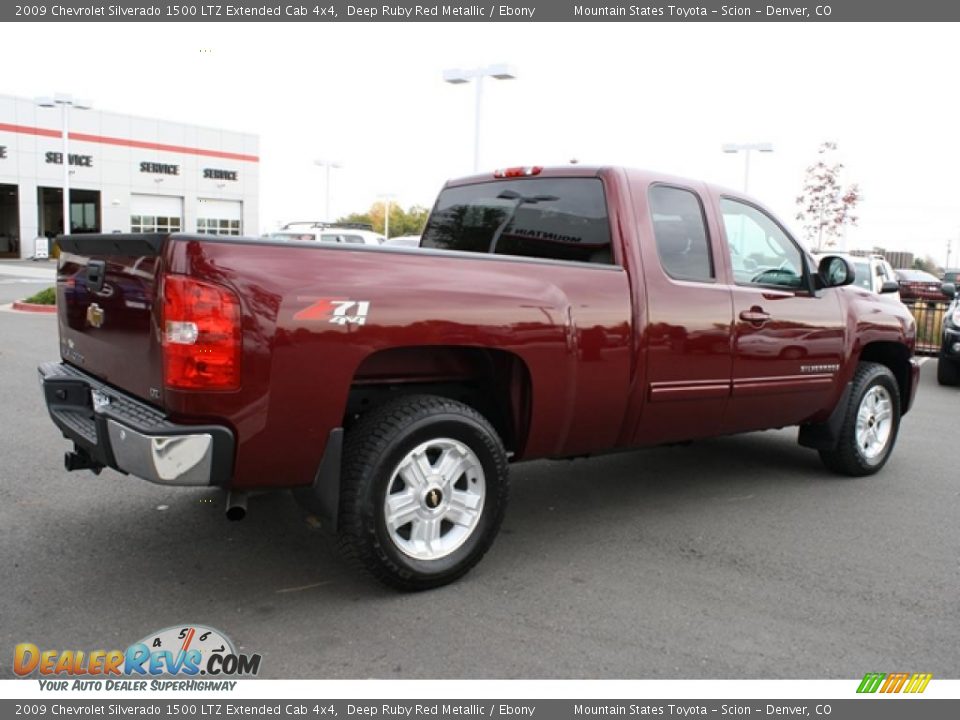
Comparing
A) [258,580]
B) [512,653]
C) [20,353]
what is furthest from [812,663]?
[20,353]

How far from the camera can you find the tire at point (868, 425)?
5930 millimetres

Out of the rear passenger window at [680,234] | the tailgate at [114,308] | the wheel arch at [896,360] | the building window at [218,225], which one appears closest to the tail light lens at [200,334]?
the tailgate at [114,308]

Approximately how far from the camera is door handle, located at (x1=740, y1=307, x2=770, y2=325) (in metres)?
5.00

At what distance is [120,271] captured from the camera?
364 centimetres

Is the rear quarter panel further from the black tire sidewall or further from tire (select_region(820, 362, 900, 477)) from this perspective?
tire (select_region(820, 362, 900, 477))

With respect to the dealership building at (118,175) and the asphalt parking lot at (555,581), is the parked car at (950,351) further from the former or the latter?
the dealership building at (118,175)

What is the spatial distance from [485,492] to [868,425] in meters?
3.58

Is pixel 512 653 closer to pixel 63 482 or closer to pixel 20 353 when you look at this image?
pixel 63 482

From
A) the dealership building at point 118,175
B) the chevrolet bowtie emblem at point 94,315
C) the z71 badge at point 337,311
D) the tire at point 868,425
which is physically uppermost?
the dealership building at point 118,175

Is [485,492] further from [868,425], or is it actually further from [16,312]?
[16,312]

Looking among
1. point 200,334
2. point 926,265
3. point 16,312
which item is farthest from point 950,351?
point 926,265

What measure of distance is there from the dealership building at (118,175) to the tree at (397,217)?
3994cm

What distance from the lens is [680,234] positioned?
4836mm

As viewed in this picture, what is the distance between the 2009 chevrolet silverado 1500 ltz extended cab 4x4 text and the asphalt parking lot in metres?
0.41
